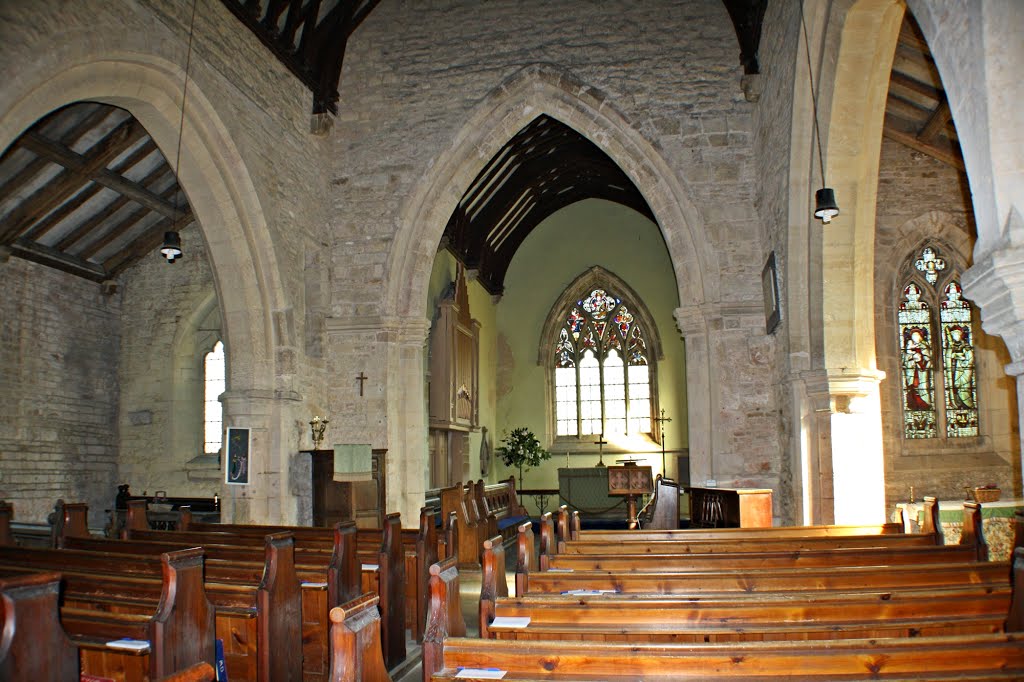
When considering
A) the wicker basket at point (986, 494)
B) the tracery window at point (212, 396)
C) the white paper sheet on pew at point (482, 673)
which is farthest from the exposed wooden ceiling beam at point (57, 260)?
the wicker basket at point (986, 494)

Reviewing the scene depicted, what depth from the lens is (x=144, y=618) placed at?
10.3 ft

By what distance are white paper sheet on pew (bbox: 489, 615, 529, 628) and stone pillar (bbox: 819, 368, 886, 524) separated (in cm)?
500

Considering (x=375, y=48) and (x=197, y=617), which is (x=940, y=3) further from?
(x=375, y=48)

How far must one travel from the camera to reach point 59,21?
5.85 meters

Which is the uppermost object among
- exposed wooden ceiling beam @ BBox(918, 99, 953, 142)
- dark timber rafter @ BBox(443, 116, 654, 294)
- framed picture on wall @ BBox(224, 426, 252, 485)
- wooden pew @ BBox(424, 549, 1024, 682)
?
dark timber rafter @ BBox(443, 116, 654, 294)

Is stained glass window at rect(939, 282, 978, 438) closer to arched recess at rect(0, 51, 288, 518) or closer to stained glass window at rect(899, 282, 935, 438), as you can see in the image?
stained glass window at rect(899, 282, 935, 438)

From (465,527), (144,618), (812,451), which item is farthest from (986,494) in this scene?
(144,618)

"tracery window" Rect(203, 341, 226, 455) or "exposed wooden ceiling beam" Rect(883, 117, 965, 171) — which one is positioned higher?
"exposed wooden ceiling beam" Rect(883, 117, 965, 171)

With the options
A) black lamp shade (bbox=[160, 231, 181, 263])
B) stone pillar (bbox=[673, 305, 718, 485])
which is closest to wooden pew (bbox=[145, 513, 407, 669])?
black lamp shade (bbox=[160, 231, 181, 263])

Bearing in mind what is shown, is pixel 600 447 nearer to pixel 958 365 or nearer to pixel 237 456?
pixel 958 365

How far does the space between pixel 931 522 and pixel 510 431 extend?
39.7 ft

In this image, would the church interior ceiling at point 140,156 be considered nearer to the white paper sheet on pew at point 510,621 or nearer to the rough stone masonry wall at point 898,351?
the rough stone masonry wall at point 898,351

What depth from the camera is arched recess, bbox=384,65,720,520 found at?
30.7ft

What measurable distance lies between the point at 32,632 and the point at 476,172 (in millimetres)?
8094
